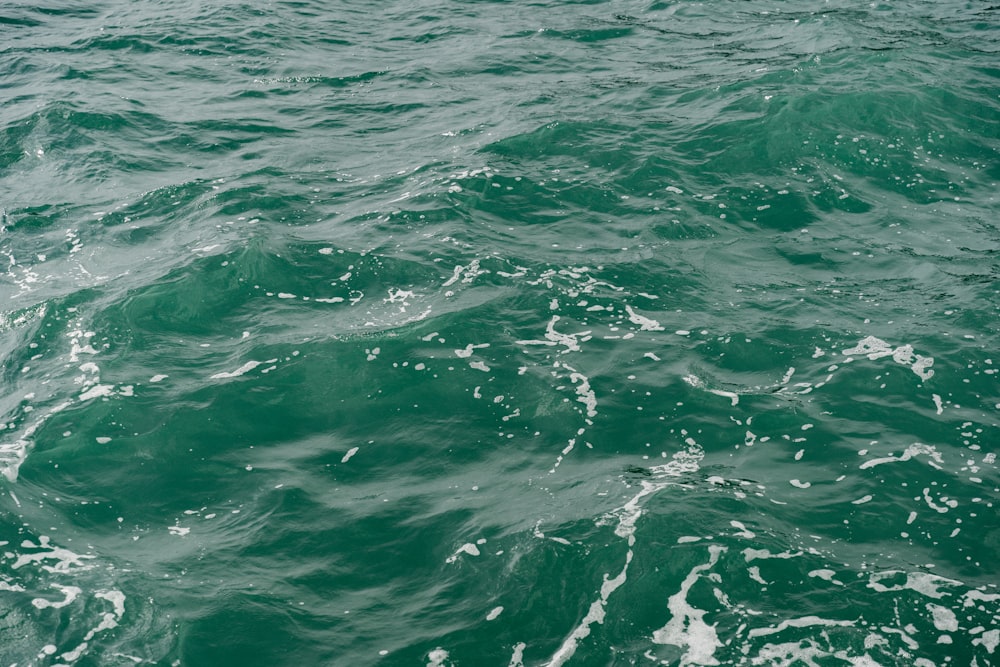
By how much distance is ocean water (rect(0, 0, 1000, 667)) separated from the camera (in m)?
8.00

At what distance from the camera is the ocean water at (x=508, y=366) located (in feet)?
26.2

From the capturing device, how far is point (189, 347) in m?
11.8

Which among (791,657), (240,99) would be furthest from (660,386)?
(240,99)

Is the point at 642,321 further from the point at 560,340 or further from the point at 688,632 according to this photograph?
the point at 688,632

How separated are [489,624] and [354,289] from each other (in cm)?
637

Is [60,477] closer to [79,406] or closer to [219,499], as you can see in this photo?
[79,406]

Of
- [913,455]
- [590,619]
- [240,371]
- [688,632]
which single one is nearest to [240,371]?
[240,371]

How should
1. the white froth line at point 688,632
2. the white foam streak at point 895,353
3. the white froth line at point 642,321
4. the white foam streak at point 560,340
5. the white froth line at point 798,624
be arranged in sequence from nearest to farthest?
1. the white froth line at point 688,632
2. the white froth line at point 798,624
3. the white foam streak at point 895,353
4. the white foam streak at point 560,340
5. the white froth line at point 642,321

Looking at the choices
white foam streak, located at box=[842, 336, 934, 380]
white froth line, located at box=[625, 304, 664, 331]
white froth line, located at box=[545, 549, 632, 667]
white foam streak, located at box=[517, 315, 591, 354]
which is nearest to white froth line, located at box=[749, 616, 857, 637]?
white froth line, located at box=[545, 549, 632, 667]

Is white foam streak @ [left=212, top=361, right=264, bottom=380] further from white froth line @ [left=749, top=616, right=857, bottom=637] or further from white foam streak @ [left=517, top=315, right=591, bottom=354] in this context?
white froth line @ [left=749, top=616, right=857, bottom=637]

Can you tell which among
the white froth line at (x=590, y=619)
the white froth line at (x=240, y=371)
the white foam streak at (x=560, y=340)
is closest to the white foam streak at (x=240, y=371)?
the white froth line at (x=240, y=371)

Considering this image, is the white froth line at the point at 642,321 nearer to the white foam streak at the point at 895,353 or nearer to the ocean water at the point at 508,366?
the ocean water at the point at 508,366

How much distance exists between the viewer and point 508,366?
36.7ft

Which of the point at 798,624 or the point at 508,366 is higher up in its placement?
the point at 508,366
